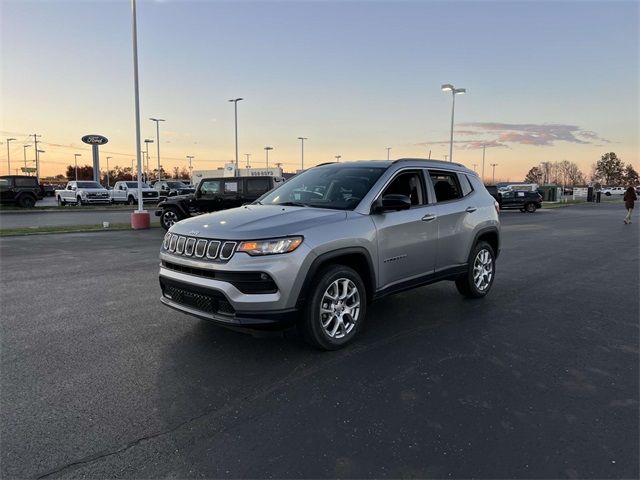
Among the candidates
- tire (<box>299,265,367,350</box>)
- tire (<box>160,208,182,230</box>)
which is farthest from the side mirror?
tire (<box>160,208,182,230</box>)

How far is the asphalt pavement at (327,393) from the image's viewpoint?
9.18 feet

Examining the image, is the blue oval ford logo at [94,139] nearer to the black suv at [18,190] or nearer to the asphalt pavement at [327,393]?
the black suv at [18,190]

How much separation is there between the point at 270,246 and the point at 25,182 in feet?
99.5

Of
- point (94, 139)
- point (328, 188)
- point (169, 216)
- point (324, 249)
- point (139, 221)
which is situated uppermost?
point (94, 139)

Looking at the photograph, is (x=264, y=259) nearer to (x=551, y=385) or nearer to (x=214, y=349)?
(x=214, y=349)

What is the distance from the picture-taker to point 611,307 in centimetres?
628

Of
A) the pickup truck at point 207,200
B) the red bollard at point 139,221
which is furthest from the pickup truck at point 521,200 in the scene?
the red bollard at point 139,221

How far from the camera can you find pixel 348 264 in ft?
15.3

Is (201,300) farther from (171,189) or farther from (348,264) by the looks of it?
(171,189)

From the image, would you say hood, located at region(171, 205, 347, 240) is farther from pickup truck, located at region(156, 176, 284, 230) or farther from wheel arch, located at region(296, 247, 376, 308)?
pickup truck, located at region(156, 176, 284, 230)

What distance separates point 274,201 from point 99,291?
11.0 feet

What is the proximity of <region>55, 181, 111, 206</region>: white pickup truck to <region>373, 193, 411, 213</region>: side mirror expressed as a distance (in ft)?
109

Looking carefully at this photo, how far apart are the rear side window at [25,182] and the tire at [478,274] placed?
97.4 feet

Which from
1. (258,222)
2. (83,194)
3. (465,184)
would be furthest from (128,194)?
(258,222)
